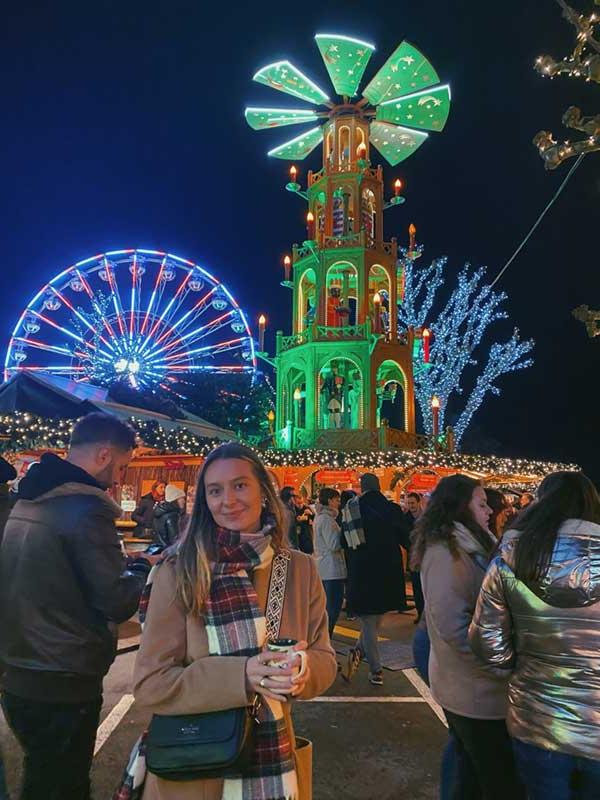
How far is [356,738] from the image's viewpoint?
443 cm

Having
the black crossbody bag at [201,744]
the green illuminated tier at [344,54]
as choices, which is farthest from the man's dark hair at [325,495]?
the green illuminated tier at [344,54]

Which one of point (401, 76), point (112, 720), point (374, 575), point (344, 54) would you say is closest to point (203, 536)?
point (112, 720)

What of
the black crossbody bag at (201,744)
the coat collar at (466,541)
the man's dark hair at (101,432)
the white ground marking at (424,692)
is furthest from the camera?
the white ground marking at (424,692)

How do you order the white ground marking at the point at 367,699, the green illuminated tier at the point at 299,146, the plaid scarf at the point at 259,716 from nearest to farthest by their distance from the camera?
1. the plaid scarf at the point at 259,716
2. the white ground marking at the point at 367,699
3. the green illuminated tier at the point at 299,146

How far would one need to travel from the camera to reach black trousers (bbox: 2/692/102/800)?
2.34 metres

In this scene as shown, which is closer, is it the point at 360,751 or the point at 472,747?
the point at 472,747

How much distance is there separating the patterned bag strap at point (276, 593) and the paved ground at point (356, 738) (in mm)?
2398

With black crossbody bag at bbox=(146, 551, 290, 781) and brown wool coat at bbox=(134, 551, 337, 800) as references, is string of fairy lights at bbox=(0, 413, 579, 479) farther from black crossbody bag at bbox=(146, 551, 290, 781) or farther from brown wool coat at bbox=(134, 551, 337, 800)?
black crossbody bag at bbox=(146, 551, 290, 781)

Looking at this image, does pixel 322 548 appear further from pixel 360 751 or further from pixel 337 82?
pixel 337 82

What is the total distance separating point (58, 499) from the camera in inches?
99.9

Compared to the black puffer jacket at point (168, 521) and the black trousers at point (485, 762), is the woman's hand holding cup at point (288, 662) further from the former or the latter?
the black puffer jacket at point (168, 521)

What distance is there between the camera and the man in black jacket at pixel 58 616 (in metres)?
2.37

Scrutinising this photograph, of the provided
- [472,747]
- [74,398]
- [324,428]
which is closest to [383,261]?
[324,428]

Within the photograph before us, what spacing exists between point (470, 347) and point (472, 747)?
32.7 metres
